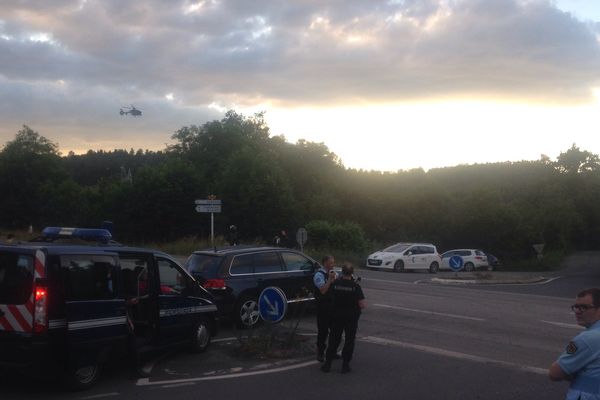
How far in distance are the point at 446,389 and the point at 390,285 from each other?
17008 millimetres

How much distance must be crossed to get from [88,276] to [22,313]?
2.97 ft

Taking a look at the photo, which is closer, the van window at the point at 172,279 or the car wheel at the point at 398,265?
the van window at the point at 172,279

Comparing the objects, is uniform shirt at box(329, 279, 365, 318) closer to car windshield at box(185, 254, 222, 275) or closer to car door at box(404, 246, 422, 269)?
car windshield at box(185, 254, 222, 275)

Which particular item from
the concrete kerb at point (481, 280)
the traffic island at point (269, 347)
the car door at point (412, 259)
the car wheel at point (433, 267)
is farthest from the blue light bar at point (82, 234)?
the car wheel at point (433, 267)

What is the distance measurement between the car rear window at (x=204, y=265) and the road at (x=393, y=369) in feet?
3.94

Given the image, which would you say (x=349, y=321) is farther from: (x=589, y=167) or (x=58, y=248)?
(x=589, y=167)

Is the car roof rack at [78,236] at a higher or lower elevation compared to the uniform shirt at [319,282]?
higher

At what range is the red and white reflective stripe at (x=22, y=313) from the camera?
8.05 metres

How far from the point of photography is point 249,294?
1398 cm

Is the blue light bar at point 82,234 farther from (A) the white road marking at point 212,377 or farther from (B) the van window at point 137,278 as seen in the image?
(A) the white road marking at point 212,377

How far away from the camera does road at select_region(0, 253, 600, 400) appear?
879 centimetres

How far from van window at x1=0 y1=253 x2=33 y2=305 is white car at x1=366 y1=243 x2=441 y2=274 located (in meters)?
32.9

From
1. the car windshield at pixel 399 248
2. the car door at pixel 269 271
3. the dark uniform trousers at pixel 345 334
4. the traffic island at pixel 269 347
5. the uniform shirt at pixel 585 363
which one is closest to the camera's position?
the uniform shirt at pixel 585 363

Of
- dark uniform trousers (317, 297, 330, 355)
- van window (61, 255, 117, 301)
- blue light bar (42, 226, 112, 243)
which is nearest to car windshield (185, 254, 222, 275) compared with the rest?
dark uniform trousers (317, 297, 330, 355)
